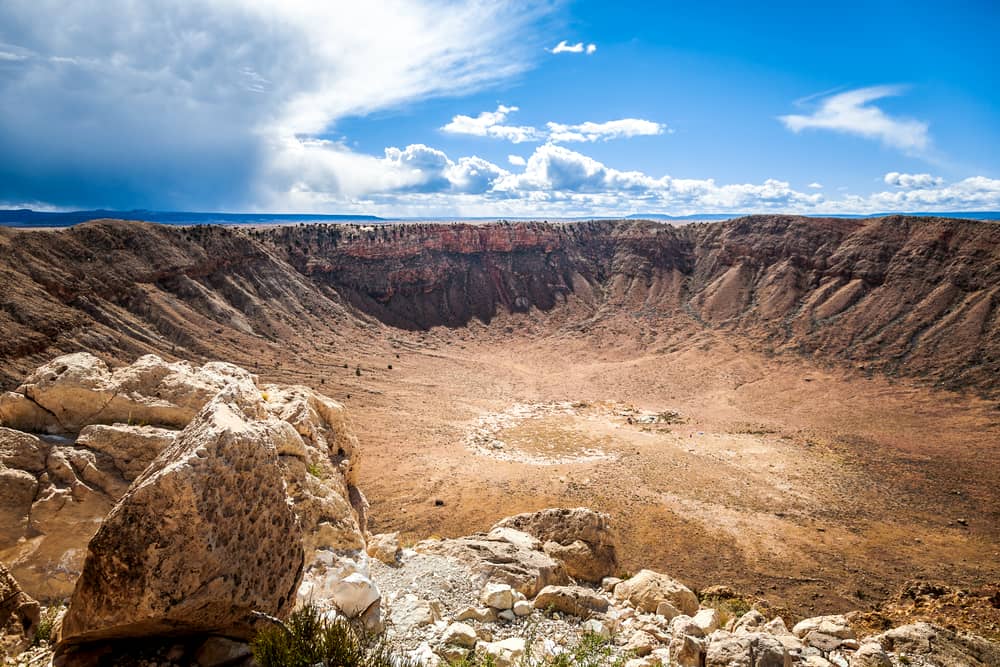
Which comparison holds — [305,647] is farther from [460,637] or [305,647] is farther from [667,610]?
[667,610]

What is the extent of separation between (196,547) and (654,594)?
9.16 metres

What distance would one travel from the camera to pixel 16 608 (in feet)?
15.2

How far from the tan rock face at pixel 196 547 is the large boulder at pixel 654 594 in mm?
7705

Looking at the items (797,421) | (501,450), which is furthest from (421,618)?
(797,421)

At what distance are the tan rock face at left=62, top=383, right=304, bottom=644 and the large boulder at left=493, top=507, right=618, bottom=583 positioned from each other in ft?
29.1

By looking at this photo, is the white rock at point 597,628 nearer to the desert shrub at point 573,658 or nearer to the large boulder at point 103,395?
the desert shrub at point 573,658

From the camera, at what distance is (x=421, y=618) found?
6891 mm

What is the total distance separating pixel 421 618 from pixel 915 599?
14519 mm

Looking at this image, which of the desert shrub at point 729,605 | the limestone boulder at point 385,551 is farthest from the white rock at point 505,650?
the desert shrub at point 729,605

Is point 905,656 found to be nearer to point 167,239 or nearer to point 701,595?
point 701,595

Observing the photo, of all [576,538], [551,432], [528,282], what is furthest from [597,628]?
[528,282]

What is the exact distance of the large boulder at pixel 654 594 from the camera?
10.2 metres

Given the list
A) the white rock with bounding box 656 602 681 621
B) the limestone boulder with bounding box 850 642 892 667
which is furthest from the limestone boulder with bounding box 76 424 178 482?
the limestone boulder with bounding box 850 642 892 667

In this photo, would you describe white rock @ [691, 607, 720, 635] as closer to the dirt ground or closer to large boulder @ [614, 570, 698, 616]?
large boulder @ [614, 570, 698, 616]
